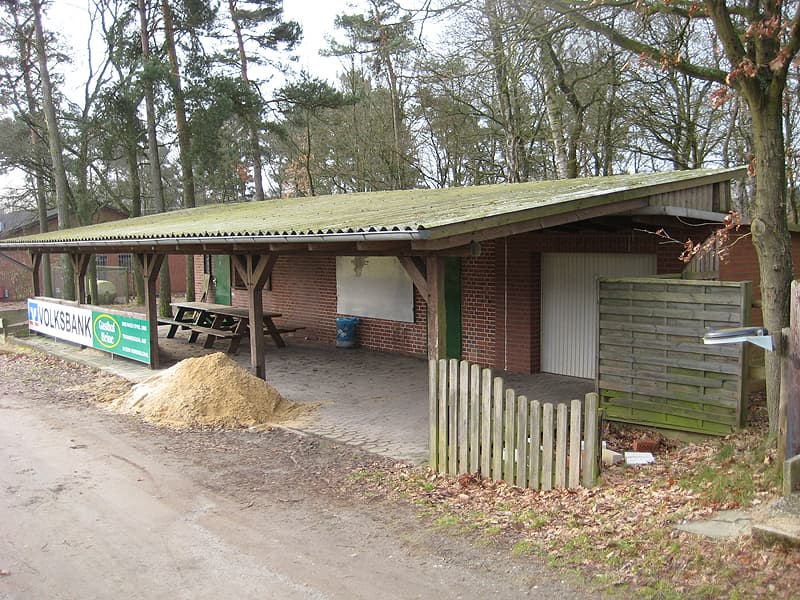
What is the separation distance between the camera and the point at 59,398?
10.5 m

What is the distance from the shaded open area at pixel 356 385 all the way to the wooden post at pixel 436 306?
1131 millimetres

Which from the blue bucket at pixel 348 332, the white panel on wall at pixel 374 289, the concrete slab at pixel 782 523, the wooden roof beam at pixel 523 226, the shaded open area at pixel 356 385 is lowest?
the shaded open area at pixel 356 385

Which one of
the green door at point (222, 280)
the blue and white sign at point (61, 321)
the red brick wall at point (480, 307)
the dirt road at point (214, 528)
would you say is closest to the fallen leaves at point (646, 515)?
the dirt road at point (214, 528)

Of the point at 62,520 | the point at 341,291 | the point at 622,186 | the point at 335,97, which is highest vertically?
the point at 335,97

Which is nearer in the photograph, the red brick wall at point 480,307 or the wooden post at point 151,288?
the red brick wall at point 480,307

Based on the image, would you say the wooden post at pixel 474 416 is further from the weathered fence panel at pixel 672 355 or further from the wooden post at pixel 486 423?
the weathered fence panel at pixel 672 355

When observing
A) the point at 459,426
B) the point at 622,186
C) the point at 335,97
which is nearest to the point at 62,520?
the point at 459,426

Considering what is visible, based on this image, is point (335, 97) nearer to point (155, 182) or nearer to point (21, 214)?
point (155, 182)

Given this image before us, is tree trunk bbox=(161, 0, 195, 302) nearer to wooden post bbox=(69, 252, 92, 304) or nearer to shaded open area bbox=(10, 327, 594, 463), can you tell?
wooden post bbox=(69, 252, 92, 304)

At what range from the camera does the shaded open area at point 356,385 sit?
26.2 feet

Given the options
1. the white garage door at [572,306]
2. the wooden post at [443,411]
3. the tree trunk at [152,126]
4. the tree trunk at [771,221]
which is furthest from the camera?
the tree trunk at [152,126]

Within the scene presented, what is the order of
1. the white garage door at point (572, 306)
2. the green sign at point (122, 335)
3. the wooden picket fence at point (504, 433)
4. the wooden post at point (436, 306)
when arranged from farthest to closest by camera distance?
the green sign at point (122, 335)
the white garage door at point (572, 306)
the wooden post at point (436, 306)
the wooden picket fence at point (504, 433)

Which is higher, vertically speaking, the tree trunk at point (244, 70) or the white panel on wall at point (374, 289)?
the tree trunk at point (244, 70)

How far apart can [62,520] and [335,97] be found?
1792cm
